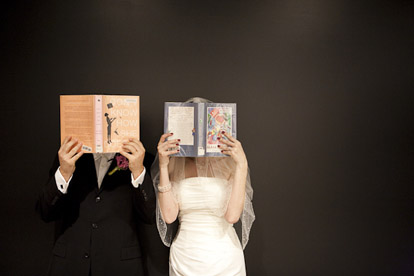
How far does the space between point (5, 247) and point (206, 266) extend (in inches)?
52.3

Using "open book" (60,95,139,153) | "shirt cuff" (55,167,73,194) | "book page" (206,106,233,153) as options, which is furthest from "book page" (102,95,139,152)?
"book page" (206,106,233,153)

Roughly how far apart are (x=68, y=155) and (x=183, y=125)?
1.96 feet

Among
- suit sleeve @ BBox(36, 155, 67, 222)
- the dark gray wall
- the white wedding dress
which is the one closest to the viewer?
suit sleeve @ BBox(36, 155, 67, 222)

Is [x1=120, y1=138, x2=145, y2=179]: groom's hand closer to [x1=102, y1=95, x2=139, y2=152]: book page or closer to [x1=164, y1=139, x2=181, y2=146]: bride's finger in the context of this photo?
[x1=102, y1=95, x2=139, y2=152]: book page

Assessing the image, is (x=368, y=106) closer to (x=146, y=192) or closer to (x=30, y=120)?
(x=146, y=192)

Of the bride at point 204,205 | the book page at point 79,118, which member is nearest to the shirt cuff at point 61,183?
the book page at point 79,118

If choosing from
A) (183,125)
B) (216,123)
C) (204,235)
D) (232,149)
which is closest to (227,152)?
(232,149)

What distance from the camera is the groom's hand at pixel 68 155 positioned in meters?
1.44

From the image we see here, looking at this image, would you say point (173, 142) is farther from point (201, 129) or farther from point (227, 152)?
point (227, 152)

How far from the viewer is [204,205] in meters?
1.59

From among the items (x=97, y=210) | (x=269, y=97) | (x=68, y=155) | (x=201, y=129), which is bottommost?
(x=97, y=210)

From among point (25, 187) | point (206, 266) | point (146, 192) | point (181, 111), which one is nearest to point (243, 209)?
point (206, 266)

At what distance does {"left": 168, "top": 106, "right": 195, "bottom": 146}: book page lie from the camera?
1.53 metres

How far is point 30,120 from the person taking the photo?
1858 millimetres
